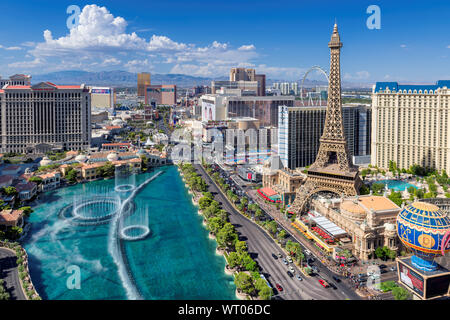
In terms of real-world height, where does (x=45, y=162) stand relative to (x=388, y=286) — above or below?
above

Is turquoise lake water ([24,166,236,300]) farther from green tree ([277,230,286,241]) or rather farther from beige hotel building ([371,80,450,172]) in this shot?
beige hotel building ([371,80,450,172])

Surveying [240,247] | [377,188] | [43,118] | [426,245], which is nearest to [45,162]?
[43,118]

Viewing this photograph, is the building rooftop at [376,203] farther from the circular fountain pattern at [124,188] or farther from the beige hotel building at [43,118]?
the beige hotel building at [43,118]

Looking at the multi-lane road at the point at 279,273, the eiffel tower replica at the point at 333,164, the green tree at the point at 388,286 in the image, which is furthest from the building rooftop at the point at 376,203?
the multi-lane road at the point at 279,273

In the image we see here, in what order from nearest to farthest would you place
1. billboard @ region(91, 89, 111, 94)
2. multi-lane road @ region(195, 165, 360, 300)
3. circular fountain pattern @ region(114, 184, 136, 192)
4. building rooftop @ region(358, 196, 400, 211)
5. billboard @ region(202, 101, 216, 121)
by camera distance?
1. multi-lane road @ region(195, 165, 360, 300)
2. building rooftop @ region(358, 196, 400, 211)
3. circular fountain pattern @ region(114, 184, 136, 192)
4. billboard @ region(202, 101, 216, 121)
5. billboard @ region(91, 89, 111, 94)

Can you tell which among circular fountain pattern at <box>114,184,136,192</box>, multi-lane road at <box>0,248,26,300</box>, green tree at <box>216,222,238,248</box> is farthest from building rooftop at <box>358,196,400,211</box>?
circular fountain pattern at <box>114,184,136,192</box>

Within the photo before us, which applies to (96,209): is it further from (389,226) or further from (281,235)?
(389,226)
